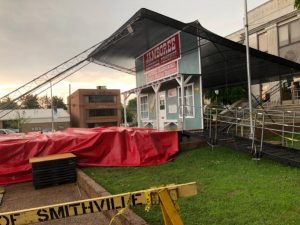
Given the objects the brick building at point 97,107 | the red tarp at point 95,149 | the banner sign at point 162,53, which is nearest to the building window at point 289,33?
the banner sign at point 162,53

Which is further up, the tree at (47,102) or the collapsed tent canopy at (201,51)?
the tree at (47,102)

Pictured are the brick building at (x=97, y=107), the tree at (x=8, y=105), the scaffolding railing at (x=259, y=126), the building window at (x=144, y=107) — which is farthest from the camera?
the brick building at (x=97, y=107)

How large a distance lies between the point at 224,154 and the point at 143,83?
10234mm

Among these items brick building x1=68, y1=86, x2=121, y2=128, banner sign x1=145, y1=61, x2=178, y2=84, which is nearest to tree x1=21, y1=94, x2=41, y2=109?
banner sign x1=145, y1=61, x2=178, y2=84

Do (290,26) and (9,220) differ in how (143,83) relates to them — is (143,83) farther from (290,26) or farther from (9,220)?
(9,220)

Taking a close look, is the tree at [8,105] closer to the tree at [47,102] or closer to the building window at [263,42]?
the building window at [263,42]

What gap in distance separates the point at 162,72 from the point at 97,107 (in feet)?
223

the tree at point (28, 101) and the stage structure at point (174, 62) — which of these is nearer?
the stage structure at point (174, 62)

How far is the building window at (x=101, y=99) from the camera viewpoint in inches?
3268

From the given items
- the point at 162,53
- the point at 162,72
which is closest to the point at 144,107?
the point at 162,72

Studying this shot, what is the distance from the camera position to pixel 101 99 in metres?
84.6

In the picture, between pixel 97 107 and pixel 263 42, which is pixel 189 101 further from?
pixel 97 107

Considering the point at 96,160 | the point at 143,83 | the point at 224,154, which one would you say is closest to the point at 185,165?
the point at 224,154

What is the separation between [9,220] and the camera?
10.5 ft
